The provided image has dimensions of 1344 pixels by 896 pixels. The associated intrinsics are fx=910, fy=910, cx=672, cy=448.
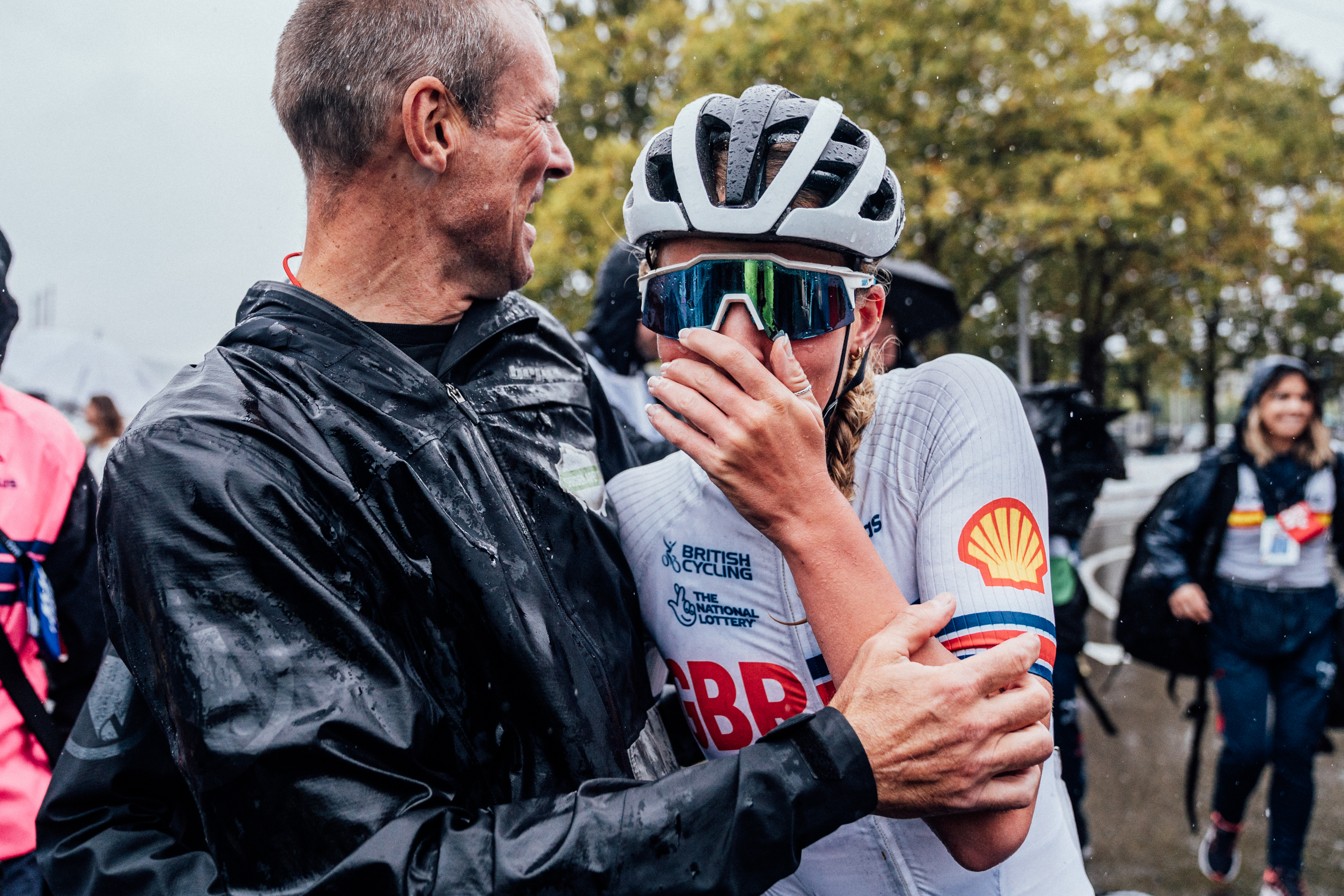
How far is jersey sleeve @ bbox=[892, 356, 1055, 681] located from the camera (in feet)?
4.58

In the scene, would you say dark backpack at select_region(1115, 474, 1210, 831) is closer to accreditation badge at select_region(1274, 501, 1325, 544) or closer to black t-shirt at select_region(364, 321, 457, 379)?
accreditation badge at select_region(1274, 501, 1325, 544)

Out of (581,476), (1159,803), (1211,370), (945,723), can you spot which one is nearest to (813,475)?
(945,723)

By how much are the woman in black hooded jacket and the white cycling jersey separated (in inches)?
138

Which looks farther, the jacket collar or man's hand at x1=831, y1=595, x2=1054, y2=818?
the jacket collar

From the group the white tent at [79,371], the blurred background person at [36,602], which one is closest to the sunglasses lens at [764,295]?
the blurred background person at [36,602]

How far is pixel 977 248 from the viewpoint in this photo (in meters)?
10.7

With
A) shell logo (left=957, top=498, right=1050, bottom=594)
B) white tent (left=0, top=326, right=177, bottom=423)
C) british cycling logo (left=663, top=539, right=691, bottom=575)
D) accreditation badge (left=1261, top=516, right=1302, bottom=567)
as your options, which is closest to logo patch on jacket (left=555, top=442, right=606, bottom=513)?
british cycling logo (left=663, top=539, right=691, bottom=575)

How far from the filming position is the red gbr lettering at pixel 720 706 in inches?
66.9

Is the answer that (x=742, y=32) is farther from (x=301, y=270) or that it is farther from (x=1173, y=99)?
(x=301, y=270)

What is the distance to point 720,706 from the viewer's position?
172 cm

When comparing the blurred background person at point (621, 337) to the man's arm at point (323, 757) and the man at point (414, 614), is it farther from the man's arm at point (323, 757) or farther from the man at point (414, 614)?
the man's arm at point (323, 757)

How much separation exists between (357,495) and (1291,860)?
4.79 m

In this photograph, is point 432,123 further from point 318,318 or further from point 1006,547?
point 1006,547

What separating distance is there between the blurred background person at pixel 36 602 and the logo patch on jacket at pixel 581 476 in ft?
4.68
